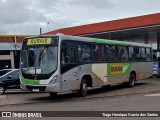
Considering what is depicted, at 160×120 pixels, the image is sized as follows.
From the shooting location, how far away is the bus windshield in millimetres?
15227

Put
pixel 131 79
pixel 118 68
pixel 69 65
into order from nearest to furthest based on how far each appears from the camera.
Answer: pixel 69 65 < pixel 118 68 < pixel 131 79

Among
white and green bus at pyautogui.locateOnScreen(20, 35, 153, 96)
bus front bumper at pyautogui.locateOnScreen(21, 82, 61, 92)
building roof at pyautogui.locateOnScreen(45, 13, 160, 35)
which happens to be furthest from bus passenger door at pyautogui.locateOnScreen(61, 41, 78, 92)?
building roof at pyautogui.locateOnScreen(45, 13, 160, 35)

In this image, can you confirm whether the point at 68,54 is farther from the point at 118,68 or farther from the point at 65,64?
the point at 118,68

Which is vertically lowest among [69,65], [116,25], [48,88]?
[48,88]

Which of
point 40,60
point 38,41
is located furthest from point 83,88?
point 38,41

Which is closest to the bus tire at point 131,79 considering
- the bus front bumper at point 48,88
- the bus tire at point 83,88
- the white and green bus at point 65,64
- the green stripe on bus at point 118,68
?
the green stripe on bus at point 118,68

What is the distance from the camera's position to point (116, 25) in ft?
103

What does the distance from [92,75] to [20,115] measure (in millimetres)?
7194

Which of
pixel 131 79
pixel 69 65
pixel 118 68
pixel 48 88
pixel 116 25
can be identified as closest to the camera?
pixel 48 88

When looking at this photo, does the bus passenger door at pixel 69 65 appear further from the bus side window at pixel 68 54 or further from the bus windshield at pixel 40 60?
the bus windshield at pixel 40 60

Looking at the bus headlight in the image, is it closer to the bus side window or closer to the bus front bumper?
the bus front bumper

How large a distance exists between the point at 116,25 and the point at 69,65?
644 inches

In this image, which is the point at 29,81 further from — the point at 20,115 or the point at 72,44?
the point at 20,115

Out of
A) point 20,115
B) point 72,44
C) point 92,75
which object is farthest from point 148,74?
point 20,115
